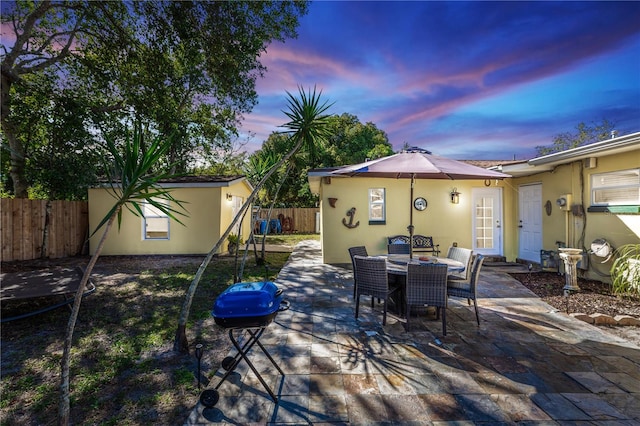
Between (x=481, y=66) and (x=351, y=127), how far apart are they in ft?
51.2

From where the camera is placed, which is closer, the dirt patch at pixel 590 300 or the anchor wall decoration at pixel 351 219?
the dirt patch at pixel 590 300

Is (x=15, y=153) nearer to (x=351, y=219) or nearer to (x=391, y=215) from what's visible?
(x=351, y=219)

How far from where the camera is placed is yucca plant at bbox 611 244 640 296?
4.83 metres

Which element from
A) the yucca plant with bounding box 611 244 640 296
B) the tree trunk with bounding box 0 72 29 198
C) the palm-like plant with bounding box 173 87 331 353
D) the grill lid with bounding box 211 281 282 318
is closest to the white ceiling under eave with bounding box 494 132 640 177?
the yucca plant with bounding box 611 244 640 296

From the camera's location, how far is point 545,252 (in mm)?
7051

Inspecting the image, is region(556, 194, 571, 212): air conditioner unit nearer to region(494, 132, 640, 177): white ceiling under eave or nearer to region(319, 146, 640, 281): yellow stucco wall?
region(494, 132, 640, 177): white ceiling under eave

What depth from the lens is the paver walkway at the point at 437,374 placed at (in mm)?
2178

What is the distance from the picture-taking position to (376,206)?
8.31 meters

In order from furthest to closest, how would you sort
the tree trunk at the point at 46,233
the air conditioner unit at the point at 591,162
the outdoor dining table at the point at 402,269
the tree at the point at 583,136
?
the tree at the point at 583,136 < the tree trunk at the point at 46,233 < the air conditioner unit at the point at 591,162 < the outdoor dining table at the point at 402,269

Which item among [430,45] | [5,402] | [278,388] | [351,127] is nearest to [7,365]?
[5,402]

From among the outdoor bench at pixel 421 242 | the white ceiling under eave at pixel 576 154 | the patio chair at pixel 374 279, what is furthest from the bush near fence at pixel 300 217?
the patio chair at pixel 374 279

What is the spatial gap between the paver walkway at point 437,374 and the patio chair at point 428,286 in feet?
1.32

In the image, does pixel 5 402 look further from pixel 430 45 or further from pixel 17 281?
pixel 430 45

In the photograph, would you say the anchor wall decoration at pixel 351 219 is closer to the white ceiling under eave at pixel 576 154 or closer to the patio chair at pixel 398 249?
the patio chair at pixel 398 249
